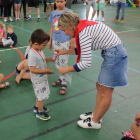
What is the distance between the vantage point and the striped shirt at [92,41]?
2082 millimetres

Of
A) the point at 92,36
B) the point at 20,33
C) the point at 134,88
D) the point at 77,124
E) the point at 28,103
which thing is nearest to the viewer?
the point at 92,36

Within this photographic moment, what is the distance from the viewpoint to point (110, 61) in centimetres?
221

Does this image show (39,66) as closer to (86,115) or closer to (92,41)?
(92,41)

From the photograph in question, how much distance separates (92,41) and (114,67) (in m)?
0.40

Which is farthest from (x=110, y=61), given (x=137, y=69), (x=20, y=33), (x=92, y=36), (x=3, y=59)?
(x=20, y=33)

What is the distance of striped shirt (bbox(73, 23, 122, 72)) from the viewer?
208 cm

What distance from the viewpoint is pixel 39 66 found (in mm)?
2600

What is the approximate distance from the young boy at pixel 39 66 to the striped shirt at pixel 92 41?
0.60m

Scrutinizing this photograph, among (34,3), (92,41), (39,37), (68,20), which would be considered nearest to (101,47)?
(92,41)

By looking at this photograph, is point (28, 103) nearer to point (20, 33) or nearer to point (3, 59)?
point (3, 59)

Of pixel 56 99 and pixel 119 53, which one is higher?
pixel 119 53

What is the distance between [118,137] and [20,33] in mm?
6527

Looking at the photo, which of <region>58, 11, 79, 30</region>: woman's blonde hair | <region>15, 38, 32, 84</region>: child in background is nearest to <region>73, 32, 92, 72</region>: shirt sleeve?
<region>58, 11, 79, 30</region>: woman's blonde hair

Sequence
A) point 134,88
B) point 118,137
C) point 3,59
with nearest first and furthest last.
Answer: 1. point 118,137
2. point 134,88
3. point 3,59
